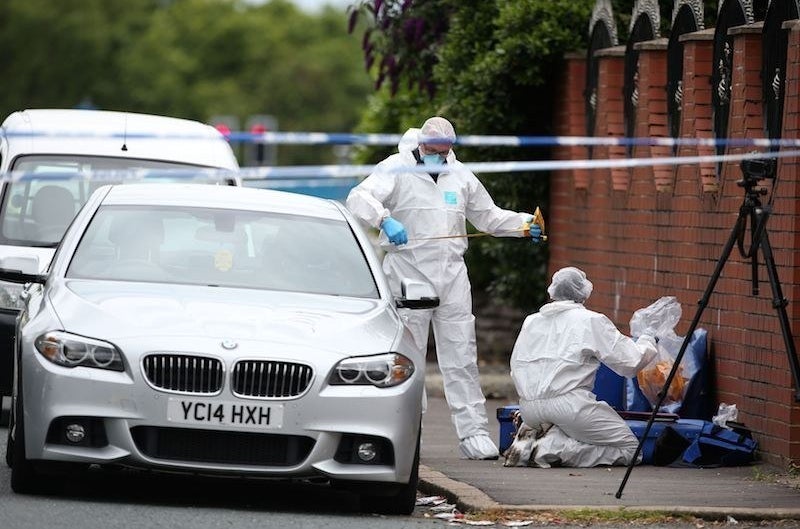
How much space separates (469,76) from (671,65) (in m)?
2.90

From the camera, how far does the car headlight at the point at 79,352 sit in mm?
8141

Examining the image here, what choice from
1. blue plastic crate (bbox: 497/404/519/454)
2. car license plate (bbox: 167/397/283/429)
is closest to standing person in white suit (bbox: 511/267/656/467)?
blue plastic crate (bbox: 497/404/519/454)

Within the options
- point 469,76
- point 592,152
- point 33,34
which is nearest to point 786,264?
point 592,152

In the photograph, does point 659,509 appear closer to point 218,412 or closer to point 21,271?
point 218,412

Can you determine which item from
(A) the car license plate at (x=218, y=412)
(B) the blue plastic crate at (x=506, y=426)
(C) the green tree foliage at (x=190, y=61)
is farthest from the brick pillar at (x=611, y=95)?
(C) the green tree foliage at (x=190, y=61)

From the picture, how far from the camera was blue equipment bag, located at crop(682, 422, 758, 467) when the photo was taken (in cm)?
1032

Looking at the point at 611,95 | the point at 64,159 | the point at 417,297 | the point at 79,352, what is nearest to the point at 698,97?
the point at 611,95

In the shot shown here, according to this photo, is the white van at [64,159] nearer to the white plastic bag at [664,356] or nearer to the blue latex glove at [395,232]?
the blue latex glove at [395,232]

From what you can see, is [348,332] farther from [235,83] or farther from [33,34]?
[235,83]

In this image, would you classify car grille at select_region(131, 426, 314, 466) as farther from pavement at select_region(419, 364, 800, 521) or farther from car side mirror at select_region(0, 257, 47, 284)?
car side mirror at select_region(0, 257, 47, 284)

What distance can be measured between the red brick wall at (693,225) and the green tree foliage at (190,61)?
5576cm

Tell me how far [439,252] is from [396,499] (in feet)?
8.59

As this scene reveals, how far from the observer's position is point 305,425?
8148 millimetres

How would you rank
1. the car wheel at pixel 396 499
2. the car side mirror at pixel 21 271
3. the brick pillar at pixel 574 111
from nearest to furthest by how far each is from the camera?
the car wheel at pixel 396 499, the car side mirror at pixel 21 271, the brick pillar at pixel 574 111
